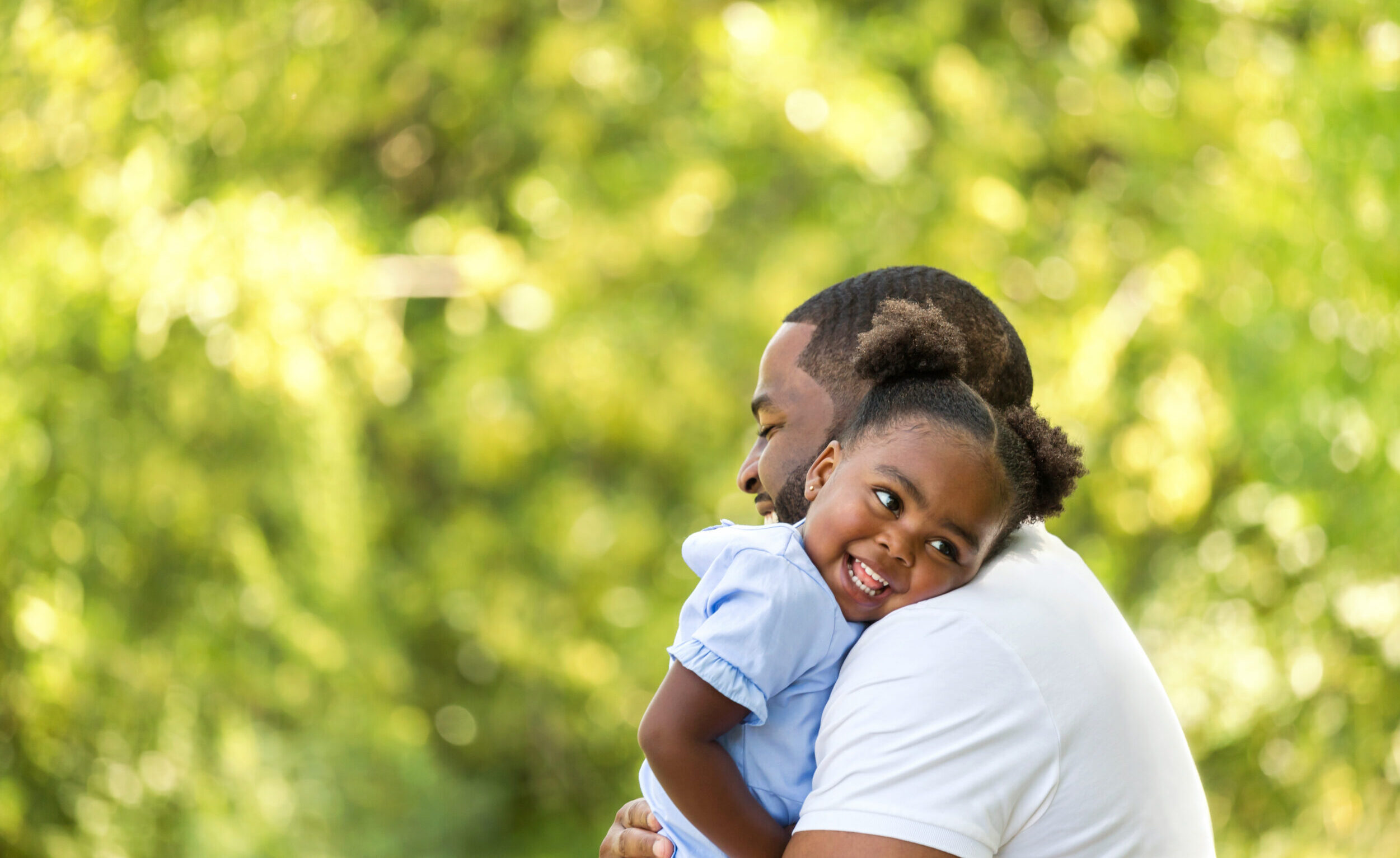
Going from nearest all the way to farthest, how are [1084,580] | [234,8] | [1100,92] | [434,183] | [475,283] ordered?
1. [1084,580]
2. [234,8]
3. [1100,92]
4. [475,283]
5. [434,183]

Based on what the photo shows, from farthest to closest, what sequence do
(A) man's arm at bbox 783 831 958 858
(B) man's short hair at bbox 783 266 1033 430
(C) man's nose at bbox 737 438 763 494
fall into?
(C) man's nose at bbox 737 438 763 494 → (B) man's short hair at bbox 783 266 1033 430 → (A) man's arm at bbox 783 831 958 858

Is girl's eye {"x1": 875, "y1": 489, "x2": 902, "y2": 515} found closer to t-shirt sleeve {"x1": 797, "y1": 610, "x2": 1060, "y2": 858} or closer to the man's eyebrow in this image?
t-shirt sleeve {"x1": 797, "y1": 610, "x2": 1060, "y2": 858}

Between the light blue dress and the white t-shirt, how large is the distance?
0.15ft

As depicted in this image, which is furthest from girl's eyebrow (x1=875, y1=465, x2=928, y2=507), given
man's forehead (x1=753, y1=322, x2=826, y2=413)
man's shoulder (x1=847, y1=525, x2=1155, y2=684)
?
man's forehead (x1=753, y1=322, x2=826, y2=413)

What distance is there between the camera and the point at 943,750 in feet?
3.56

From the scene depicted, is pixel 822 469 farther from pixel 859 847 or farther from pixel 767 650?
pixel 859 847

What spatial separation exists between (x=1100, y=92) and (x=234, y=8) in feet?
11.4

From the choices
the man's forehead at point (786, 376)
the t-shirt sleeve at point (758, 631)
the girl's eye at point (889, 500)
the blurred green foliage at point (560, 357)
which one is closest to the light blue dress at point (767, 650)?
the t-shirt sleeve at point (758, 631)

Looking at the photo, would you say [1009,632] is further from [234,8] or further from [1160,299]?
[234,8]

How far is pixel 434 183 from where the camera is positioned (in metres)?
6.07

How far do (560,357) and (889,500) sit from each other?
12.3 feet

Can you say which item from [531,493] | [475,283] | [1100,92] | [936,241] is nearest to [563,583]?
[531,493]

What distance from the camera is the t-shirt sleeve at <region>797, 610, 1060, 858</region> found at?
3.53 ft

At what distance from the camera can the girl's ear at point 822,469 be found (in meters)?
1.37
